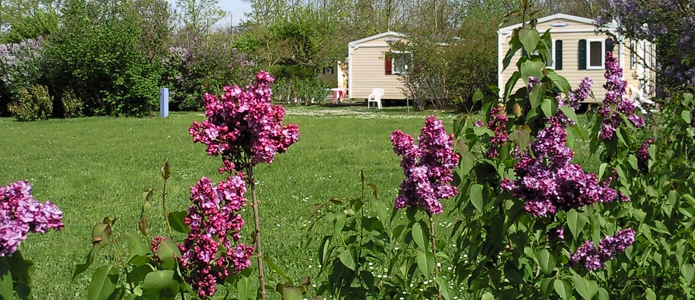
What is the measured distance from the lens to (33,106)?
19.9 meters

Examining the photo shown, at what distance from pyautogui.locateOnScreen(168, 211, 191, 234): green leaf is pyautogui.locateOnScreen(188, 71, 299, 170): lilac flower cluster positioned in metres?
0.16

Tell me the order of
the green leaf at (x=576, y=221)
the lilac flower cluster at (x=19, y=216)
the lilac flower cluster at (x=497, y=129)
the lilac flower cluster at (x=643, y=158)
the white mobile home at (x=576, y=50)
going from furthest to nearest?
the white mobile home at (x=576, y=50) < the lilac flower cluster at (x=643, y=158) < the lilac flower cluster at (x=497, y=129) < the green leaf at (x=576, y=221) < the lilac flower cluster at (x=19, y=216)

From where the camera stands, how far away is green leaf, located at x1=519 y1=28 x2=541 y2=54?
6.85ft

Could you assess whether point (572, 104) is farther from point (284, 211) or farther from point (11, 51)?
point (11, 51)

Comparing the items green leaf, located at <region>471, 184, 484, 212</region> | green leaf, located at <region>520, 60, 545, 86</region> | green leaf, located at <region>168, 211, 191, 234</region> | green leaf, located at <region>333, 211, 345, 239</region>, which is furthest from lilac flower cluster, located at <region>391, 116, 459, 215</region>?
green leaf, located at <region>168, 211, 191, 234</region>

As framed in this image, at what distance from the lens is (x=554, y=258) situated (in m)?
2.09

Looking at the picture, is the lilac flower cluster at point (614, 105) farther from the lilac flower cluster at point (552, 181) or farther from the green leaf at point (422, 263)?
the green leaf at point (422, 263)

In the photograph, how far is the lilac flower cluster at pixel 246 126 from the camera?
6.13ft

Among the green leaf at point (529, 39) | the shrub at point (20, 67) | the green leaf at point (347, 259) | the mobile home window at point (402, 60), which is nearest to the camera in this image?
the green leaf at point (529, 39)

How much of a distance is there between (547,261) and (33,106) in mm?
19819

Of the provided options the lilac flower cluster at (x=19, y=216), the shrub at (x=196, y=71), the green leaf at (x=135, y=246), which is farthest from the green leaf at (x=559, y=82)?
the shrub at (x=196, y=71)

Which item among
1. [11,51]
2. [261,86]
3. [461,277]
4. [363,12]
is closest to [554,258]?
[461,277]

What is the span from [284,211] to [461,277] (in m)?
4.23

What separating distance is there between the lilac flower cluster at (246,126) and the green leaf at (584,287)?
2.76 ft
